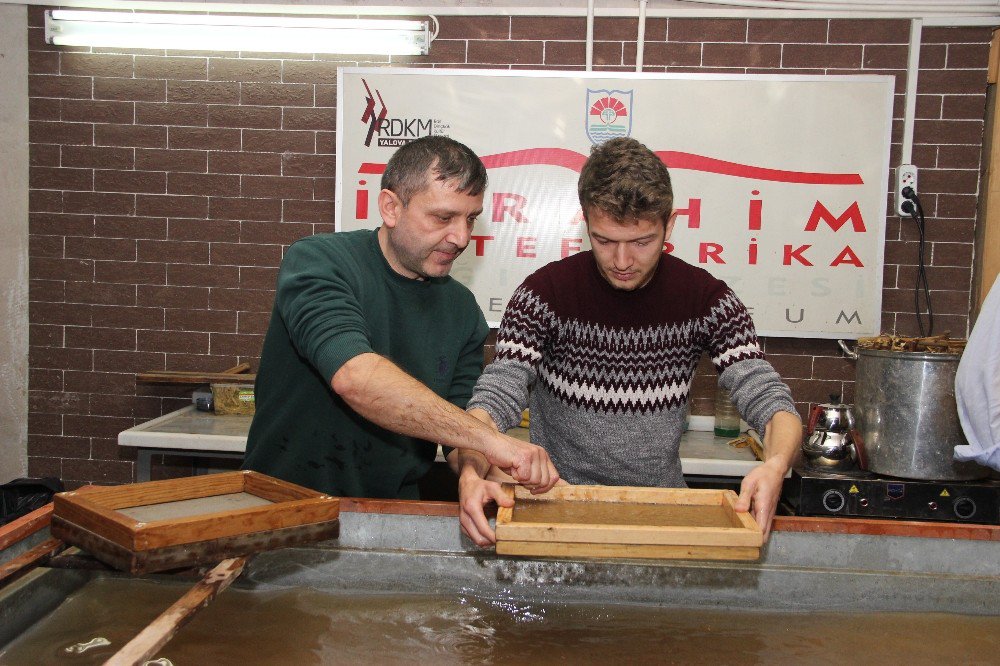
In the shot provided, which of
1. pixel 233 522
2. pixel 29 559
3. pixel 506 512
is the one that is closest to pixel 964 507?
pixel 506 512

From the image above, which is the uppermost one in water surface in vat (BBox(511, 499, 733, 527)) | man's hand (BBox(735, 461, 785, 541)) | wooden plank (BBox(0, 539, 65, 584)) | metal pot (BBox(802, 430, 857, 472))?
man's hand (BBox(735, 461, 785, 541))

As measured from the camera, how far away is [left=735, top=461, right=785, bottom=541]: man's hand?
1.61 metres

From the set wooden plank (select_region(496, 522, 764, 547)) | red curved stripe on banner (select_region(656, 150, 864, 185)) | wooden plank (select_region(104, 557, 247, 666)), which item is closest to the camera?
wooden plank (select_region(104, 557, 247, 666))

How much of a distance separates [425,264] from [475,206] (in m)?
0.19

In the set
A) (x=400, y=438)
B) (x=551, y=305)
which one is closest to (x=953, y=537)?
(x=551, y=305)

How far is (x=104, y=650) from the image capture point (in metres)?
1.43

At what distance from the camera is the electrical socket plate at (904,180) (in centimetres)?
357

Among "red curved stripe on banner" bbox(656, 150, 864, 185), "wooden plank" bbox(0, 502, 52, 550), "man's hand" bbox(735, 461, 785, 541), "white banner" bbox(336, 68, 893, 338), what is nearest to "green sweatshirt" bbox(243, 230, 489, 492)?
"wooden plank" bbox(0, 502, 52, 550)

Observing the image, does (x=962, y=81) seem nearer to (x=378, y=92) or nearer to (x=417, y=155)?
(x=378, y=92)

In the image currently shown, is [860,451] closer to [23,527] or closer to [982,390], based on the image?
Answer: [982,390]

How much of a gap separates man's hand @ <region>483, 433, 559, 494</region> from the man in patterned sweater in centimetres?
20

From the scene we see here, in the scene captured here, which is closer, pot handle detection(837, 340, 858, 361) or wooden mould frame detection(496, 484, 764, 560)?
wooden mould frame detection(496, 484, 764, 560)

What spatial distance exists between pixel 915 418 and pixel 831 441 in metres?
0.30

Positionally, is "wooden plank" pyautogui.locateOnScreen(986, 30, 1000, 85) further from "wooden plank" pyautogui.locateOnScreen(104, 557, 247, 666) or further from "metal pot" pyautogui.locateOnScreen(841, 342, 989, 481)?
"wooden plank" pyautogui.locateOnScreen(104, 557, 247, 666)
